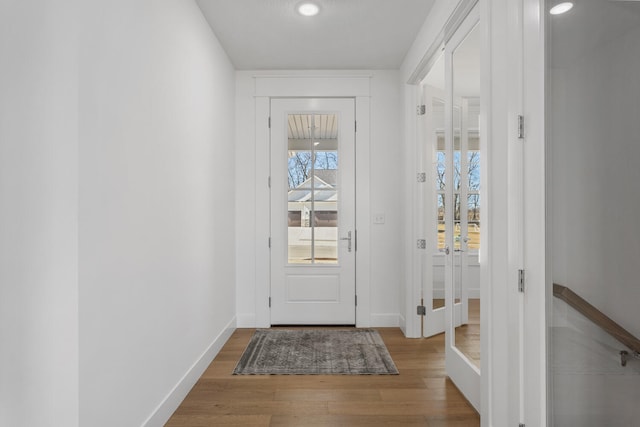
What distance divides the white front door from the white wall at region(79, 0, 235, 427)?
38.1 inches

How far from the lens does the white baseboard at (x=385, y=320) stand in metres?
4.06

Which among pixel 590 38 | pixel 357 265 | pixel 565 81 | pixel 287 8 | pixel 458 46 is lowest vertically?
pixel 357 265

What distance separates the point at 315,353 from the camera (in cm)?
328

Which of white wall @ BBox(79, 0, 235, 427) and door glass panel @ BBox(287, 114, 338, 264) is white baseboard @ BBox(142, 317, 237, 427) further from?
door glass panel @ BBox(287, 114, 338, 264)

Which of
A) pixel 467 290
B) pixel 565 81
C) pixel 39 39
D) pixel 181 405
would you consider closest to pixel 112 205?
pixel 39 39

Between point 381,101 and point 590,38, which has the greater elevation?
point 381,101

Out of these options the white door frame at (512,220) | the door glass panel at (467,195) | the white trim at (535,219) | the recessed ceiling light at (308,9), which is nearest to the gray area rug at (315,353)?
the door glass panel at (467,195)

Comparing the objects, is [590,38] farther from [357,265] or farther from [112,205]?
[357,265]

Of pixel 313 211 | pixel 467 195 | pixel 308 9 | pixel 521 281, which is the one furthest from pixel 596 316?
pixel 313 211

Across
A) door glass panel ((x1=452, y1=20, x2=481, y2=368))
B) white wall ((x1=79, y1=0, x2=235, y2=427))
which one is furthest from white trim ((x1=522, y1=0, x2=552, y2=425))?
white wall ((x1=79, y1=0, x2=235, y2=427))

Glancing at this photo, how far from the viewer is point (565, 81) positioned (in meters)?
1.48

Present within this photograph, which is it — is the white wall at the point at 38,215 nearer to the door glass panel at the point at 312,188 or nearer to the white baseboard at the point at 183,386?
the white baseboard at the point at 183,386

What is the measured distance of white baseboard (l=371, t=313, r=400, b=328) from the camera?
13.3 feet

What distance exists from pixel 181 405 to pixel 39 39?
2019 millimetres
